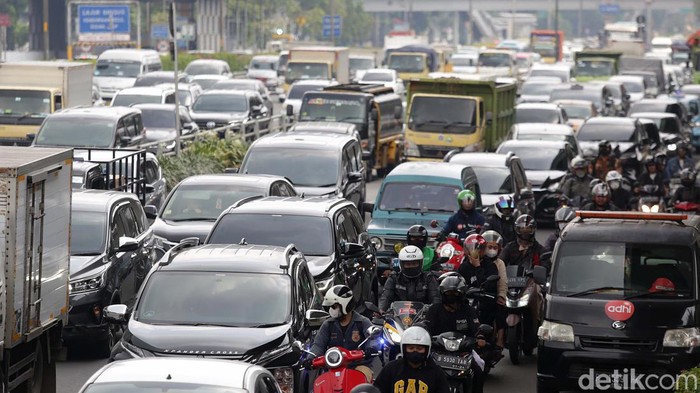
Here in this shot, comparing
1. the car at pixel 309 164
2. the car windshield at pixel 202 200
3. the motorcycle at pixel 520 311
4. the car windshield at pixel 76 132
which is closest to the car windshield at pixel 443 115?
the car windshield at pixel 76 132

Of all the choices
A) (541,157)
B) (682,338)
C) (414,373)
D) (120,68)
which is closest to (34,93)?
(541,157)

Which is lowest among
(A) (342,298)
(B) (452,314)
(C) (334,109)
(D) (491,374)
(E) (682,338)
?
(D) (491,374)

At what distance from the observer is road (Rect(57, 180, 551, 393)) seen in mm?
14873

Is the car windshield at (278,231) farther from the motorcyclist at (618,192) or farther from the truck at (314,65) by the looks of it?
the truck at (314,65)

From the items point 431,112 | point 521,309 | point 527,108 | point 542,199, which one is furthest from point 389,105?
point 521,309

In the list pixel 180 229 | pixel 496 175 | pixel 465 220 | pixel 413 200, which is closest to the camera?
pixel 465 220

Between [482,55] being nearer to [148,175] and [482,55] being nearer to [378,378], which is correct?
[148,175]

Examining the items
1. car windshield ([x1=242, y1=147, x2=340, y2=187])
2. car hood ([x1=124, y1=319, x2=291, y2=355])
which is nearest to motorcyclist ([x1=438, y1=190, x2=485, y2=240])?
car windshield ([x1=242, y1=147, x2=340, y2=187])

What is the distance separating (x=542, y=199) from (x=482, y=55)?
156 ft

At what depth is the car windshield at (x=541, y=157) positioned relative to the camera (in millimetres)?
30253

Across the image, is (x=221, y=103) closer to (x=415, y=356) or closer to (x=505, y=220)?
(x=505, y=220)

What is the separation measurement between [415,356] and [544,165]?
66.4 feet

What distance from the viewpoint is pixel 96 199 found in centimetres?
1759

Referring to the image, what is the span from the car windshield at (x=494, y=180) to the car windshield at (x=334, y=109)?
998 centimetres
